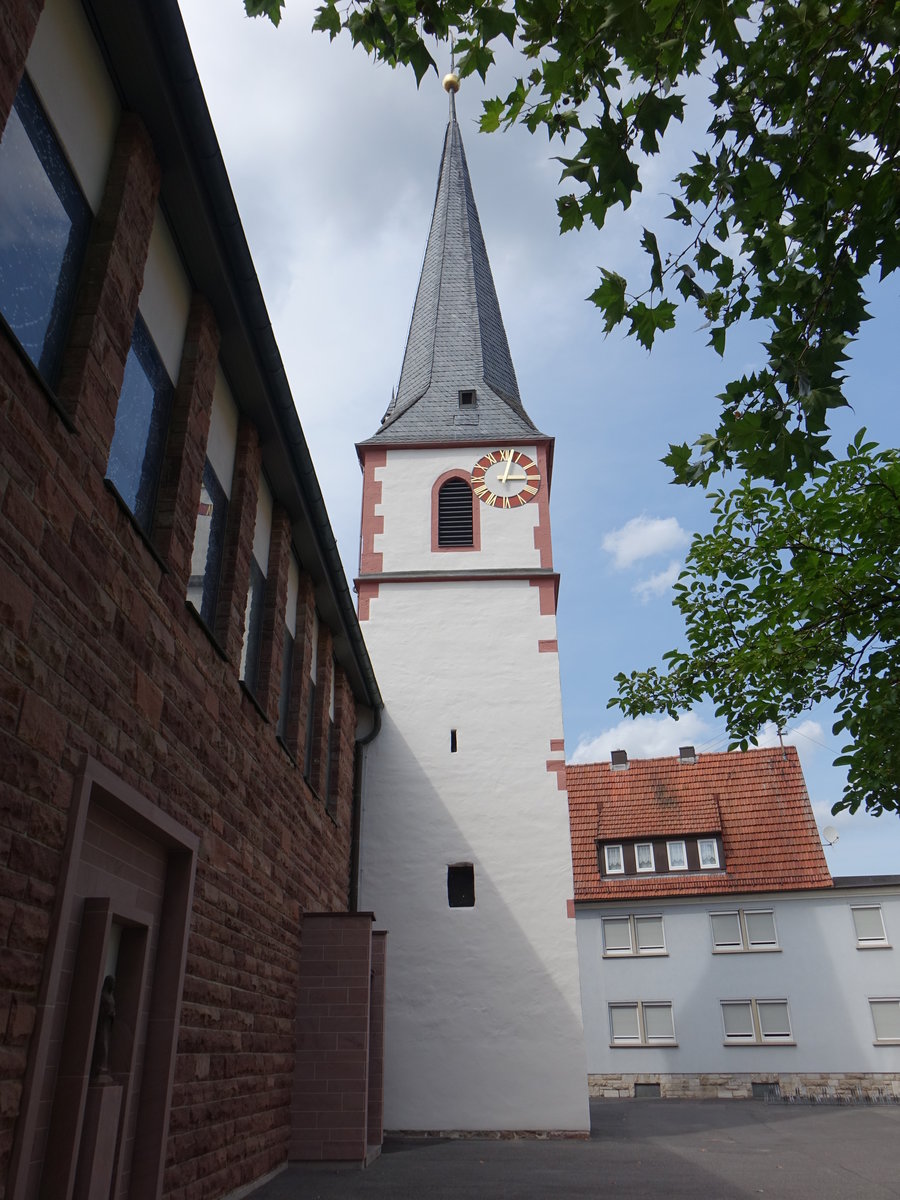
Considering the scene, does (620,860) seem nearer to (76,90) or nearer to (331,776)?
(331,776)

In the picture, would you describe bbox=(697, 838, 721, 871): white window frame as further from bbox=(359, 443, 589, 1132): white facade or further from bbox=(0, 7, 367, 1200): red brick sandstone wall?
bbox=(0, 7, 367, 1200): red brick sandstone wall

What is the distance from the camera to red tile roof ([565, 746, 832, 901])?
1035 inches

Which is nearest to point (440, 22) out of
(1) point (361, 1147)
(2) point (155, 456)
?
(2) point (155, 456)

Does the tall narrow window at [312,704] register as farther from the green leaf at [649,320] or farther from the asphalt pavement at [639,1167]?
the green leaf at [649,320]

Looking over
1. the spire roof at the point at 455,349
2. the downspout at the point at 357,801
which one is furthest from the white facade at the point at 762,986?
the spire roof at the point at 455,349

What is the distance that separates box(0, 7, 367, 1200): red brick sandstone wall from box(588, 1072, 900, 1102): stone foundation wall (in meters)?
17.9

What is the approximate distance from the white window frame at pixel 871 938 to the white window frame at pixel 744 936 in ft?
6.16

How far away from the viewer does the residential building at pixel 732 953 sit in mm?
23969

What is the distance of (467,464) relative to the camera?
18281 mm

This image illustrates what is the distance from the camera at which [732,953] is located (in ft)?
83.1

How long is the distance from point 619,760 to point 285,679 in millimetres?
21714

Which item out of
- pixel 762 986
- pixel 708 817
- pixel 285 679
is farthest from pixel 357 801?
pixel 708 817

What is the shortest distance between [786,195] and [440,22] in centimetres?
180

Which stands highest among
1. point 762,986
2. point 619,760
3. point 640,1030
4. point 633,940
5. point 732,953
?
point 619,760
